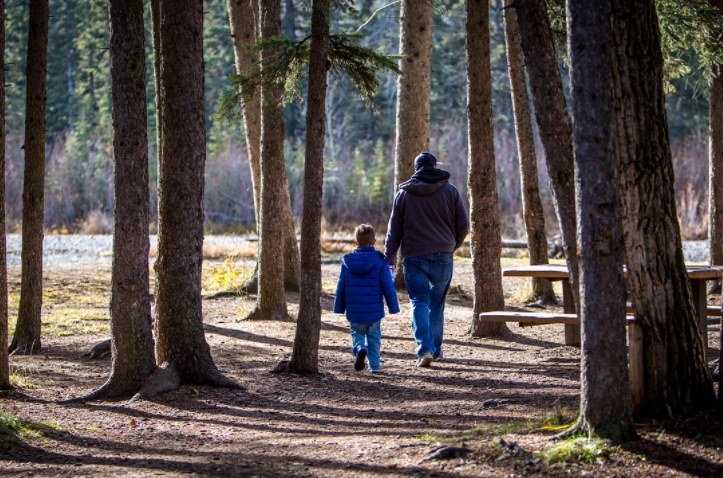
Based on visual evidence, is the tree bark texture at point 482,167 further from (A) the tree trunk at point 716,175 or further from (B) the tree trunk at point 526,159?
(A) the tree trunk at point 716,175

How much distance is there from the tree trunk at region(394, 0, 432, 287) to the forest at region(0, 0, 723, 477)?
50 mm

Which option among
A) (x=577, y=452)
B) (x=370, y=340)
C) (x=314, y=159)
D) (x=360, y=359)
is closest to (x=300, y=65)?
(x=314, y=159)

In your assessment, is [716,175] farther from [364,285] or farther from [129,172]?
[129,172]

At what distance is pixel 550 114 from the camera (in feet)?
22.1

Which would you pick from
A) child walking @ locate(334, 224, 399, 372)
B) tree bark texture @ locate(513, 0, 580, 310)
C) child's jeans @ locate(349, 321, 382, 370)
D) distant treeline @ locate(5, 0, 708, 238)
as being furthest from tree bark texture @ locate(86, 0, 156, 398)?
distant treeline @ locate(5, 0, 708, 238)

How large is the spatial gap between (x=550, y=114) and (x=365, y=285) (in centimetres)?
301

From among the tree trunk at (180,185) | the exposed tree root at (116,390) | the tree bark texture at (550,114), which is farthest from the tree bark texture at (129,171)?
the tree bark texture at (550,114)

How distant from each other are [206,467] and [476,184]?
611 centimetres

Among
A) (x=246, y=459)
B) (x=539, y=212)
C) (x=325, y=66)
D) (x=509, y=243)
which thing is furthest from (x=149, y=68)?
(x=246, y=459)

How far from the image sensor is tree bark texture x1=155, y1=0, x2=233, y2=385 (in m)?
8.02

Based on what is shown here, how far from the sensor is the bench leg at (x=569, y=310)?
10.0 meters

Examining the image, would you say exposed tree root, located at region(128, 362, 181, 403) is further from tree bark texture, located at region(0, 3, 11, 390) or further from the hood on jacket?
the hood on jacket

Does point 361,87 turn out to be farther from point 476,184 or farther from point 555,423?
point 555,423

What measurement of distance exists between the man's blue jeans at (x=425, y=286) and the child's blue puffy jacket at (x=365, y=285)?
37 centimetres
